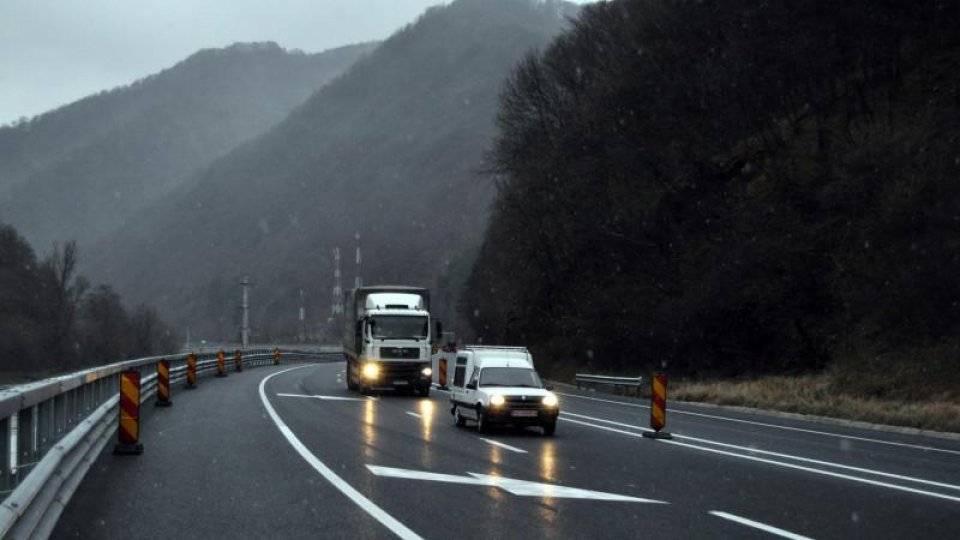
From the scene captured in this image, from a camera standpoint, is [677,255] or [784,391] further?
[677,255]

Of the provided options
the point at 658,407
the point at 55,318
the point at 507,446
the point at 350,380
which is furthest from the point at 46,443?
the point at 55,318

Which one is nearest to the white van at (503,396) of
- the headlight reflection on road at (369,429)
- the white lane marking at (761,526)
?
the headlight reflection on road at (369,429)

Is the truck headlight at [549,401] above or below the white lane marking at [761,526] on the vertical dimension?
above

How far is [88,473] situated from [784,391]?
23.5m

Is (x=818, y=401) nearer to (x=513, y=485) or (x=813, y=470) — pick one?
(x=813, y=470)

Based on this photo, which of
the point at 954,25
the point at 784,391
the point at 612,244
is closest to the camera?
the point at 784,391

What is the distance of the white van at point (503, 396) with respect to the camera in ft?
69.5

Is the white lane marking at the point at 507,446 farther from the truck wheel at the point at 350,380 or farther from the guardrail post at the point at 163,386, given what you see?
the truck wheel at the point at 350,380

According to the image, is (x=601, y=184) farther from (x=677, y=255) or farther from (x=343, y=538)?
(x=343, y=538)

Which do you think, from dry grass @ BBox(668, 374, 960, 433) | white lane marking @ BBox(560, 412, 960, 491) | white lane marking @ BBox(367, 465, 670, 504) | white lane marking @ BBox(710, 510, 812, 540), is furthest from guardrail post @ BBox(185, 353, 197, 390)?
white lane marking @ BBox(710, 510, 812, 540)

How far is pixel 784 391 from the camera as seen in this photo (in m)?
32.8

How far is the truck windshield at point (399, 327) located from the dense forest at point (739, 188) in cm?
1113

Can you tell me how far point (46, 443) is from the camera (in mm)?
11273

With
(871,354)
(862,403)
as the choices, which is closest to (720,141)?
(871,354)
